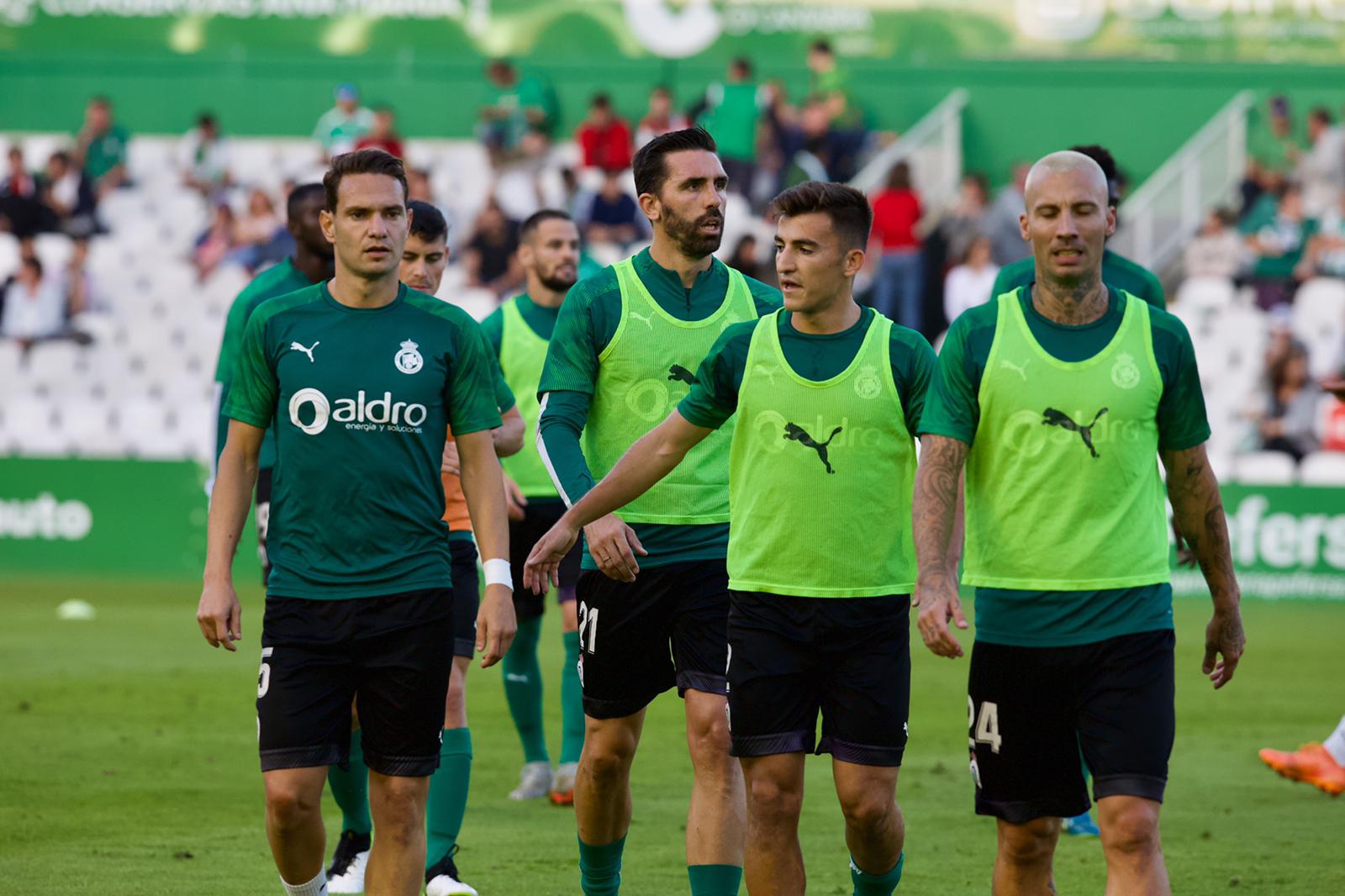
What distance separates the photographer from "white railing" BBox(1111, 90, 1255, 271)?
2358cm

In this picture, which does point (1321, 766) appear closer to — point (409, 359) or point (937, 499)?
point (937, 499)

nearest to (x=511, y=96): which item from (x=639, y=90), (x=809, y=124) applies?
(x=639, y=90)

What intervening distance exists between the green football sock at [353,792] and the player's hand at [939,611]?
2647 millimetres

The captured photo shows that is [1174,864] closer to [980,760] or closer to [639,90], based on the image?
[980,760]

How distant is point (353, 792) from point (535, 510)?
8.46ft

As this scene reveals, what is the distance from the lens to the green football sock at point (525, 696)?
30.1ft

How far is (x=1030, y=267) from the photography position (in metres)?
8.05

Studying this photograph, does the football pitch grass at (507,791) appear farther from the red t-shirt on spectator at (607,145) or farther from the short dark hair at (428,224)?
the red t-shirt on spectator at (607,145)

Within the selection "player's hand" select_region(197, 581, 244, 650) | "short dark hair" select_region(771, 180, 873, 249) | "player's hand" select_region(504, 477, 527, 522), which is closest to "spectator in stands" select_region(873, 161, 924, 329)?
"player's hand" select_region(504, 477, 527, 522)

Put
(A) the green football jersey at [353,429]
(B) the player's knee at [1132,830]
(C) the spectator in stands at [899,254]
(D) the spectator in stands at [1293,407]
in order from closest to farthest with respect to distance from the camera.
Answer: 1. (B) the player's knee at [1132,830]
2. (A) the green football jersey at [353,429]
3. (D) the spectator in stands at [1293,407]
4. (C) the spectator in stands at [899,254]

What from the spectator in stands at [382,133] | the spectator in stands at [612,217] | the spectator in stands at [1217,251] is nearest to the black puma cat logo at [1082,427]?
the spectator in stands at [612,217]

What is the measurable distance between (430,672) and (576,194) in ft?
59.0

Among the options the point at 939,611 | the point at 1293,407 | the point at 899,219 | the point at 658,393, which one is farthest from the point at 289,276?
the point at 1293,407

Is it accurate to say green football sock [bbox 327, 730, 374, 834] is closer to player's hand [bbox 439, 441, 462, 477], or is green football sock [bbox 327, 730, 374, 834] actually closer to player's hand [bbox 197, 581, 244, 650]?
player's hand [bbox 439, 441, 462, 477]
